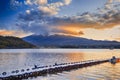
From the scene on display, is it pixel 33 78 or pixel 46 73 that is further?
pixel 46 73

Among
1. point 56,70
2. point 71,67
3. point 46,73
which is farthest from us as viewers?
point 71,67

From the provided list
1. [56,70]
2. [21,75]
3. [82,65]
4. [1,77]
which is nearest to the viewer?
[1,77]

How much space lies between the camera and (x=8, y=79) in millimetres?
42188

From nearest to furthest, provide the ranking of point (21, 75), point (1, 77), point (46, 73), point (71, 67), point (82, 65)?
point (1, 77)
point (21, 75)
point (46, 73)
point (71, 67)
point (82, 65)

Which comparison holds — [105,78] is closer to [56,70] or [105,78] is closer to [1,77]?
[56,70]

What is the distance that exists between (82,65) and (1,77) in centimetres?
3937

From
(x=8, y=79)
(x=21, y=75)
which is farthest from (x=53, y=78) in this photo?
(x=8, y=79)

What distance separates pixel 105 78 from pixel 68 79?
7.19 meters

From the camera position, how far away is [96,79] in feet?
157

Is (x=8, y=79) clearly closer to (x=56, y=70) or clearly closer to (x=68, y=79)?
(x=68, y=79)

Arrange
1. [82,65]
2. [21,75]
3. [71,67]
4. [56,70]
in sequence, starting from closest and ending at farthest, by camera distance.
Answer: [21,75] < [56,70] < [71,67] < [82,65]

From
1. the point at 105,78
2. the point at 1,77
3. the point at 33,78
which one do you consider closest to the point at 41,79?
the point at 33,78

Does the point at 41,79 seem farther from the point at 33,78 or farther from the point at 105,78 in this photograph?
the point at 105,78

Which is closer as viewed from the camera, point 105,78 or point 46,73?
point 105,78
